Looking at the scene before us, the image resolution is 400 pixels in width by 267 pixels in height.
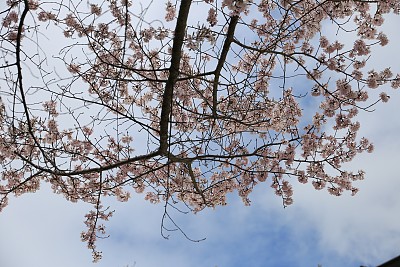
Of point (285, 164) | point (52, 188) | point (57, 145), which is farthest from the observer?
point (52, 188)

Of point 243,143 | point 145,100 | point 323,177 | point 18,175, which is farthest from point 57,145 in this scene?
point 323,177

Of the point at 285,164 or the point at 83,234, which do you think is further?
the point at 83,234

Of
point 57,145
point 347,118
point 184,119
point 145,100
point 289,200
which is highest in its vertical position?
point 145,100

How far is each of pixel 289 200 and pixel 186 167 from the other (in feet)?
6.51

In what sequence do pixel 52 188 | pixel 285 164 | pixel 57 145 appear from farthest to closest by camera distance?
pixel 52 188 → pixel 285 164 → pixel 57 145

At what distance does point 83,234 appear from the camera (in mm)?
7625

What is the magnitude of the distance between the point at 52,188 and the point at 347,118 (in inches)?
226

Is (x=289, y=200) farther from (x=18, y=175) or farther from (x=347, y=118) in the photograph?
(x=18, y=175)

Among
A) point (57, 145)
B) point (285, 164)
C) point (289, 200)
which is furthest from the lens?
point (289, 200)

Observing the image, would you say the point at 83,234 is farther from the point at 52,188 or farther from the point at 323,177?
the point at 323,177

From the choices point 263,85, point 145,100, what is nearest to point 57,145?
point 145,100

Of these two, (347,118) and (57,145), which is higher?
(57,145)

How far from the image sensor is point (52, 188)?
761cm

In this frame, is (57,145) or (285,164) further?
(285,164)
